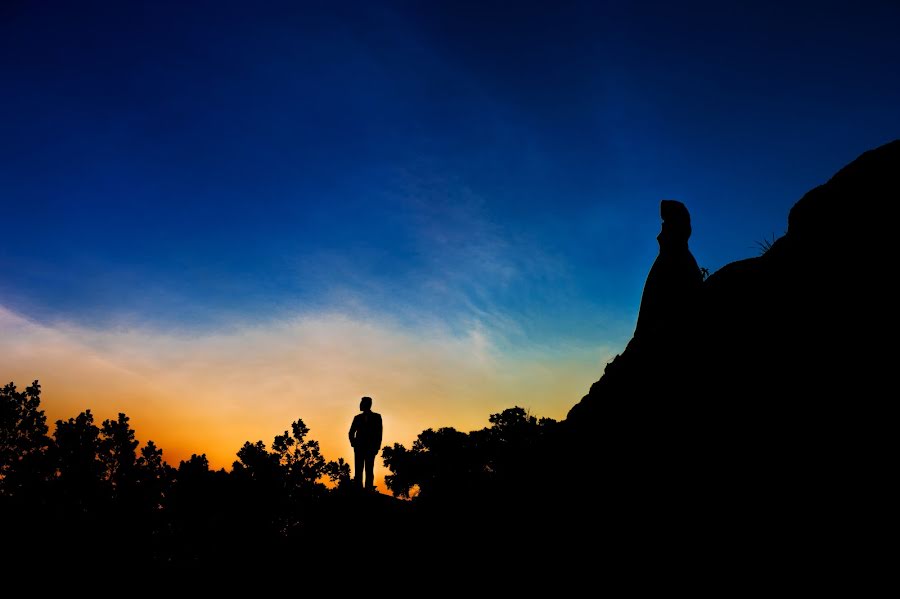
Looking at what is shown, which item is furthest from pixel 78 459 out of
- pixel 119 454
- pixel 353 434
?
pixel 353 434

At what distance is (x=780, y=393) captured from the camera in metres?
5.57

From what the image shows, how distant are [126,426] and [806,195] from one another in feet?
195

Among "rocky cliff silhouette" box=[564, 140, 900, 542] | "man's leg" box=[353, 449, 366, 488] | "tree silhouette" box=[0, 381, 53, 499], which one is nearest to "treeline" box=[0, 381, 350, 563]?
"tree silhouette" box=[0, 381, 53, 499]

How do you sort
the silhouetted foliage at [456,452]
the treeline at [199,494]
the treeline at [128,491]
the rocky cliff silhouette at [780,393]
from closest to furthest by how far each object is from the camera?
the rocky cliff silhouette at [780,393], the treeline at [199,494], the treeline at [128,491], the silhouetted foliage at [456,452]

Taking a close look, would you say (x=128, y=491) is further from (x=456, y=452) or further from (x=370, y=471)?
(x=370, y=471)

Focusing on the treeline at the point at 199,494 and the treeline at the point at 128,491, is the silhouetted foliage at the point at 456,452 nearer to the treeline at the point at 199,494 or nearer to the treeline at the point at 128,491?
the treeline at the point at 199,494

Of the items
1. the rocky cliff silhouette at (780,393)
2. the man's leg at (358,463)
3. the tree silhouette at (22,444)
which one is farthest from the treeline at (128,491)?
the rocky cliff silhouette at (780,393)

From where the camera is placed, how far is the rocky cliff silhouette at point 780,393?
4.67 meters

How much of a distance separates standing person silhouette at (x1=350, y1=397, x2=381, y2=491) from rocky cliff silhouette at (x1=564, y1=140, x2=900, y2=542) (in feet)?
26.6

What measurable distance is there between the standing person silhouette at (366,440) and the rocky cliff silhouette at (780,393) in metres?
8.12

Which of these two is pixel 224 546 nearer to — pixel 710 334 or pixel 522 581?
pixel 522 581

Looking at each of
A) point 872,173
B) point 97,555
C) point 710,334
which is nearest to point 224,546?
point 97,555

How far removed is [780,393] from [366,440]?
1187cm

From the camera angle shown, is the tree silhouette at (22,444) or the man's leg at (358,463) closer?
the man's leg at (358,463)
